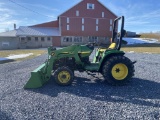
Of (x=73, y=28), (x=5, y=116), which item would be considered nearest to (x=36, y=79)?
(x=5, y=116)

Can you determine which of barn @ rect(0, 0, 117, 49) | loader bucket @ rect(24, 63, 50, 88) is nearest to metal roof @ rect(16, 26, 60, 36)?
barn @ rect(0, 0, 117, 49)

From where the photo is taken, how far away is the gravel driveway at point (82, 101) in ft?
12.6

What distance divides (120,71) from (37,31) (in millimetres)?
32735

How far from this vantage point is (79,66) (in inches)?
247

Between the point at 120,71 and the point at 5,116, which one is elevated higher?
the point at 120,71

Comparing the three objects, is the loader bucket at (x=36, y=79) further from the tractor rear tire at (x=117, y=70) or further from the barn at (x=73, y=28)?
the barn at (x=73, y=28)

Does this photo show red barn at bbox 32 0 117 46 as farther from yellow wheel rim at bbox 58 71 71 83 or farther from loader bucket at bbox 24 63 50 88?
loader bucket at bbox 24 63 50 88

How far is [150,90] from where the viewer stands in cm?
555

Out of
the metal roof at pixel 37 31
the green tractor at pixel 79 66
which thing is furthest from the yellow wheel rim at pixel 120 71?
the metal roof at pixel 37 31

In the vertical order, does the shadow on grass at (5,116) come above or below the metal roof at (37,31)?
below

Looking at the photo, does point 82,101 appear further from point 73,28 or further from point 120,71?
point 73,28

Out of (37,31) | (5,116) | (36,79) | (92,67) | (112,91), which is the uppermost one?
(37,31)

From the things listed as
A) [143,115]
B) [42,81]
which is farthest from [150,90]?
[42,81]

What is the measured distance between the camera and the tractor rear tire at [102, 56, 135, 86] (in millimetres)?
5886
